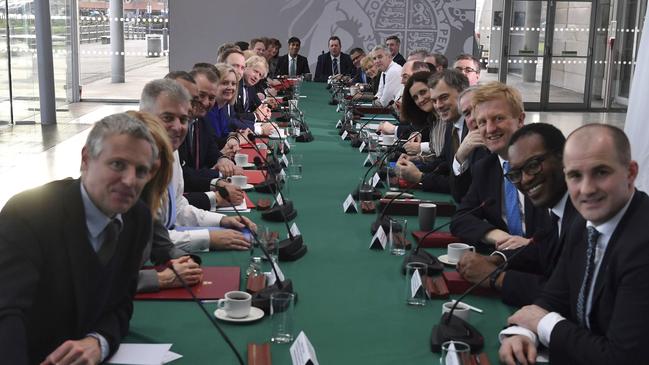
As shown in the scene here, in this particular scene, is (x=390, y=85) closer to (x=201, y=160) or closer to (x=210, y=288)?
(x=201, y=160)

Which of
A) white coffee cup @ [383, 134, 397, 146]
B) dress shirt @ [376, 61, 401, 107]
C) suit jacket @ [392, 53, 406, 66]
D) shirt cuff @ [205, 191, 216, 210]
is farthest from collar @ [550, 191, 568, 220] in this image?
suit jacket @ [392, 53, 406, 66]

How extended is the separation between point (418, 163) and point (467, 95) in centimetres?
94

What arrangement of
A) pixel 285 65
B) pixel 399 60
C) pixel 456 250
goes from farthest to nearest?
pixel 285 65 < pixel 399 60 < pixel 456 250

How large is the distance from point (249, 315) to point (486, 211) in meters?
1.40

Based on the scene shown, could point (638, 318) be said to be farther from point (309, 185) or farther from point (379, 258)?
point (309, 185)

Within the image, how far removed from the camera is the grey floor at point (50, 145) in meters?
7.21

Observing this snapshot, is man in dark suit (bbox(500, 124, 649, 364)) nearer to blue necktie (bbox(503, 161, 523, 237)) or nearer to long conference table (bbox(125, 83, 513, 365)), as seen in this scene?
long conference table (bbox(125, 83, 513, 365))

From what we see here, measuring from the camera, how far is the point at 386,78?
8.88 metres

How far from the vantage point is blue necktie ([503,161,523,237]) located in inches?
124

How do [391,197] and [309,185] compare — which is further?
[309,185]

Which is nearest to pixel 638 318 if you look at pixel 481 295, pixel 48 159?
pixel 481 295

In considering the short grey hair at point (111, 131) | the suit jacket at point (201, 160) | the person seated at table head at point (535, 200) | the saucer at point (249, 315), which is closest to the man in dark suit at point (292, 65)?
the suit jacket at point (201, 160)

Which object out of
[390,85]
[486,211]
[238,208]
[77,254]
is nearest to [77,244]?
[77,254]

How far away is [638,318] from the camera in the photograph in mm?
1873
